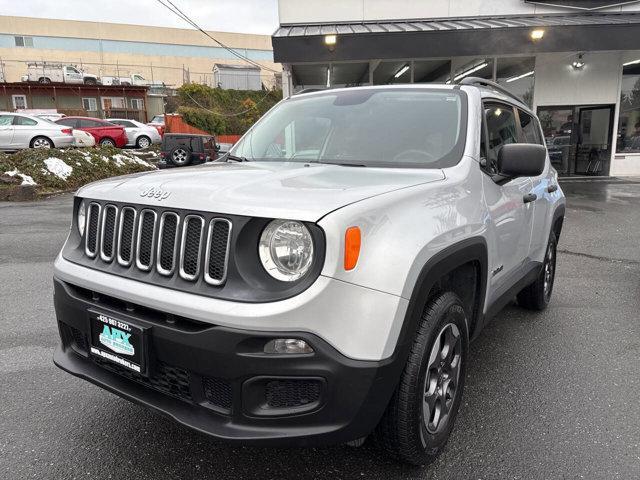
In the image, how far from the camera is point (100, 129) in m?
21.9

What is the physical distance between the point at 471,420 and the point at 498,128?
1.89 metres

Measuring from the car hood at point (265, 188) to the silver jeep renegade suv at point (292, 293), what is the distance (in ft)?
0.03

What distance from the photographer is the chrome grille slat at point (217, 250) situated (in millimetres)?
1858

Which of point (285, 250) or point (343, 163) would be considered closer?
point (285, 250)

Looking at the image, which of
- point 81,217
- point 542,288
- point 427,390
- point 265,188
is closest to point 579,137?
point 542,288

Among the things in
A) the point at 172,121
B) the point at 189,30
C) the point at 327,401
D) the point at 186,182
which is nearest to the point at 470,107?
the point at 186,182

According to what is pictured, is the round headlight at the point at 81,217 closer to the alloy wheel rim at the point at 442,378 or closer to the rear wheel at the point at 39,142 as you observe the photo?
the alloy wheel rim at the point at 442,378

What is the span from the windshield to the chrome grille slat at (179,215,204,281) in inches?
46.1

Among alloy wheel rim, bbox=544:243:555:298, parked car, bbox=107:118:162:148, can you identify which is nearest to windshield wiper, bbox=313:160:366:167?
alloy wheel rim, bbox=544:243:555:298

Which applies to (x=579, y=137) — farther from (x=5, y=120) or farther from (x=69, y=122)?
(x=69, y=122)

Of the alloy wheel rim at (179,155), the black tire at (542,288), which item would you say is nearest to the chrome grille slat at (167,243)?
the black tire at (542,288)

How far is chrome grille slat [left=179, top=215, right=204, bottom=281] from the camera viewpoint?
6.34 feet

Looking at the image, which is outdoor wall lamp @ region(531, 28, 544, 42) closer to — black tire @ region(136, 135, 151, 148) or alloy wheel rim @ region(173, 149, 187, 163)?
alloy wheel rim @ region(173, 149, 187, 163)

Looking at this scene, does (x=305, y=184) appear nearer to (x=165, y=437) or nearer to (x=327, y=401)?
(x=327, y=401)
